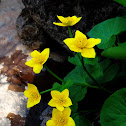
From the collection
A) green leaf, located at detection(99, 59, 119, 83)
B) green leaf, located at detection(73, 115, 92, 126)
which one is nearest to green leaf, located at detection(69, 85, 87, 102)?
green leaf, located at detection(73, 115, 92, 126)

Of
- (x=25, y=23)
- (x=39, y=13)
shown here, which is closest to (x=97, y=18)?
(x=39, y=13)

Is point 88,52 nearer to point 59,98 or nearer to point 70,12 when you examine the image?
point 59,98

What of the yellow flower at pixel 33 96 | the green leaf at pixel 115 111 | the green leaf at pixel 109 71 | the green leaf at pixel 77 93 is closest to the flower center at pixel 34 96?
the yellow flower at pixel 33 96

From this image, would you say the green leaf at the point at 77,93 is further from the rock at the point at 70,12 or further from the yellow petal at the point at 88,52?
the rock at the point at 70,12

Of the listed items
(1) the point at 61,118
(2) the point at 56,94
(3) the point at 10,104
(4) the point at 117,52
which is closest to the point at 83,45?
(4) the point at 117,52

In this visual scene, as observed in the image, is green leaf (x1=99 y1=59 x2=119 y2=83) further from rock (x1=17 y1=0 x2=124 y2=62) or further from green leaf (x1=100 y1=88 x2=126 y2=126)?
rock (x1=17 y1=0 x2=124 y2=62)

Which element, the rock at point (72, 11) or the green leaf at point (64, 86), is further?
the rock at point (72, 11)
